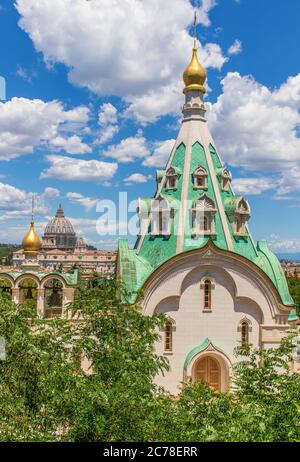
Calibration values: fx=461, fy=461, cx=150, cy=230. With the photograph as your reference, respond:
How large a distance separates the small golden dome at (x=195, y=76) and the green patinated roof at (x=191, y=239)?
2902 millimetres

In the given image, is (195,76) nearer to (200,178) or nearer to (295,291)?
(200,178)

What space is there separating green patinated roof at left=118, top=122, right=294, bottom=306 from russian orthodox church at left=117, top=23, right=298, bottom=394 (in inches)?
1.8

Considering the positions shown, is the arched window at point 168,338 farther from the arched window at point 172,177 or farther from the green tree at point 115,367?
the green tree at point 115,367

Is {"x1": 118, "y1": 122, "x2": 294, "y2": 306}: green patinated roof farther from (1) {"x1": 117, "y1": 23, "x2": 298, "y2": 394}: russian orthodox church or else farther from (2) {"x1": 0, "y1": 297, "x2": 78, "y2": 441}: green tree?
(2) {"x1": 0, "y1": 297, "x2": 78, "y2": 441}: green tree

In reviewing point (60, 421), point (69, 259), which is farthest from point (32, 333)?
point (69, 259)

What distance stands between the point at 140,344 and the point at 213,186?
1152cm

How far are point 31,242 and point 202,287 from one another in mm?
8712

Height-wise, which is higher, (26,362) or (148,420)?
(26,362)

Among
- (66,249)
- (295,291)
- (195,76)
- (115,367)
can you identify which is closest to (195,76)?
(195,76)

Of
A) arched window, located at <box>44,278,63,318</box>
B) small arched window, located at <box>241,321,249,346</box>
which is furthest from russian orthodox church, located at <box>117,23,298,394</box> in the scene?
arched window, located at <box>44,278,63,318</box>

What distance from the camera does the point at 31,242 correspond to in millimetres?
21859

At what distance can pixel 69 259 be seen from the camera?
98.3 m
